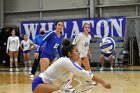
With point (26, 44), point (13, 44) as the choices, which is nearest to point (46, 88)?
point (13, 44)

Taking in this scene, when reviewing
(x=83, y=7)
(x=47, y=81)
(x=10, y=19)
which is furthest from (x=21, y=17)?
(x=47, y=81)

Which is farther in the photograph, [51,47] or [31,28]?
[31,28]

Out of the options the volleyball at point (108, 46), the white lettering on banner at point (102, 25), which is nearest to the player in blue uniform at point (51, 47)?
the volleyball at point (108, 46)

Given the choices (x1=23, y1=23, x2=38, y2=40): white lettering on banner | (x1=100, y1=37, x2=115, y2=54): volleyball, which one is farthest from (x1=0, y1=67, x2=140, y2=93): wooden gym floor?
(x1=23, y1=23, x2=38, y2=40): white lettering on banner

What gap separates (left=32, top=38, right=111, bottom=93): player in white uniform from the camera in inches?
162

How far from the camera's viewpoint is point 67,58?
166 inches

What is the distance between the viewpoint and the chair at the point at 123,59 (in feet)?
52.1

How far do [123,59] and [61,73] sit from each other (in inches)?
467

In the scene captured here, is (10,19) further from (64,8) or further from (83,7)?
(83,7)

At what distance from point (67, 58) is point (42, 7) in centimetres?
1690

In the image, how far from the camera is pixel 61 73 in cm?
434

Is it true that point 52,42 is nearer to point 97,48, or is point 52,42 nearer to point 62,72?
point 62,72

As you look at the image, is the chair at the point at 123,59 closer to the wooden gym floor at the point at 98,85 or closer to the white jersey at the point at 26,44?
the white jersey at the point at 26,44

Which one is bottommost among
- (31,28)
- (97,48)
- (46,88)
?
(46,88)
